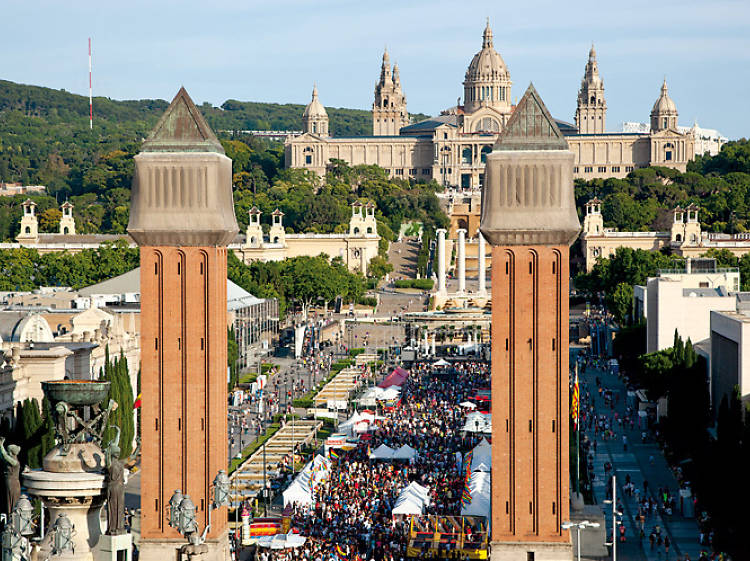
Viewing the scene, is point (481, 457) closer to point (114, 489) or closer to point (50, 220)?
point (114, 489)

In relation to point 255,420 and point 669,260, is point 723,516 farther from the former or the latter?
point 669,260

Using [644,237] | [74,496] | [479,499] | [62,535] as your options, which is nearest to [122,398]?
[479,499]

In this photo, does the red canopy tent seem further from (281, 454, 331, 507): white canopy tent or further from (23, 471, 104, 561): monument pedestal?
(23, 471, 104, 561): monument pedestal

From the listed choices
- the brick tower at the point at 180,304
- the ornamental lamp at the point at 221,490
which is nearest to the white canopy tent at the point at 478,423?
the brick tower at the point at 180,304

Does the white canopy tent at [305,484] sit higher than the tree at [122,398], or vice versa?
the tree at [122,398]

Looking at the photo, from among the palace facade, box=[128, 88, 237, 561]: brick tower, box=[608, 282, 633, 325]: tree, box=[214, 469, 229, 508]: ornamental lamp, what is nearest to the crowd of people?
box=[128, 88, 237, 561]: brick tower

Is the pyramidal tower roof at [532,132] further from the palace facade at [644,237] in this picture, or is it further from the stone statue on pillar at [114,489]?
the palace facade at [644,237]
